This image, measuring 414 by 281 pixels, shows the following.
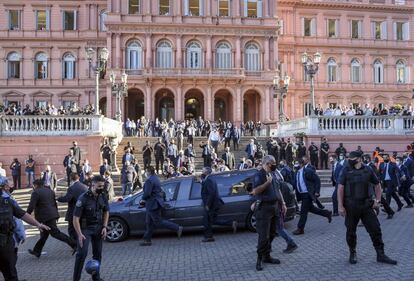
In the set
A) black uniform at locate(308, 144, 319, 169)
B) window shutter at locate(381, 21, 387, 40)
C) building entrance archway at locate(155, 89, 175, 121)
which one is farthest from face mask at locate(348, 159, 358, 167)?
window shutter at locate(381, 21, 387, 40)

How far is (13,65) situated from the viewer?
145 ft

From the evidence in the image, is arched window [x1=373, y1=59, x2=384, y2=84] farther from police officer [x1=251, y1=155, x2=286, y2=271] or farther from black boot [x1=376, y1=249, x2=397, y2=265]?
→ police officer [x1=251, y1=155, x2=286, y2=271]

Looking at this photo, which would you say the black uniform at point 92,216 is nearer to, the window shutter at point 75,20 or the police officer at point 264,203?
the police officer at point 264,203

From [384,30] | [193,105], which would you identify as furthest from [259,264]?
[384,30]

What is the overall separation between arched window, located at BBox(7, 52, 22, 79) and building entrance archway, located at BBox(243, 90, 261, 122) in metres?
21.6

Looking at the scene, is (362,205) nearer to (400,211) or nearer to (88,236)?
(88,236)

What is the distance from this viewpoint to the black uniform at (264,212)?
26.1ft

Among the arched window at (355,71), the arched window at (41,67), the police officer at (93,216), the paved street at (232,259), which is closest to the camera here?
the police officer at (93,216)

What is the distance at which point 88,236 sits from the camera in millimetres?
7297

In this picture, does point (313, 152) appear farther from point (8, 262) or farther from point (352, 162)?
point (8, 262)

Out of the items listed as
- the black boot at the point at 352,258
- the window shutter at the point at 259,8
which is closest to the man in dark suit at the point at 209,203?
the black boot at the point at 352,258

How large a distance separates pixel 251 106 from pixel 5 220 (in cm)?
3910

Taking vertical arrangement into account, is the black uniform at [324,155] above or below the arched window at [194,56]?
below

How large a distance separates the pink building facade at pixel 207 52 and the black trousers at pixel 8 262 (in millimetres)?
34437
